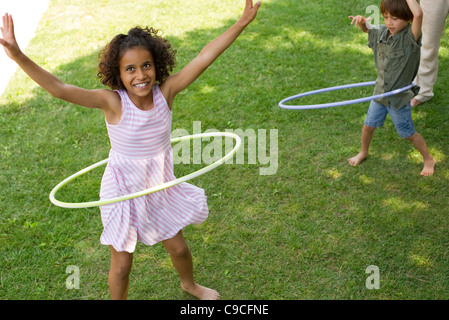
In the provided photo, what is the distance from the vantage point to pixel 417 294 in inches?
133

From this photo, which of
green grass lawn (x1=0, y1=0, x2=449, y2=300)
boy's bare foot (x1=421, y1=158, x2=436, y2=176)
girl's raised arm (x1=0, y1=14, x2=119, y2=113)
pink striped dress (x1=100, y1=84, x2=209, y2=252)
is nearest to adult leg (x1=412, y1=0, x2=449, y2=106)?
green grass lawn (x1=0, y1=0, x2=449, y2=300)

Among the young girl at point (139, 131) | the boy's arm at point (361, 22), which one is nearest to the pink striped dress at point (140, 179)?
the young girl at point (139, 131)

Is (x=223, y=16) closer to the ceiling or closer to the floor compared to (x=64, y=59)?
closer to the ceiling

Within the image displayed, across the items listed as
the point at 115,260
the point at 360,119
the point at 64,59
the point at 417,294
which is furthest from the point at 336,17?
the point at 115,260

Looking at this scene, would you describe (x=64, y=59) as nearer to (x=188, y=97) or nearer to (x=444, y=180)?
(x=188, y=97)

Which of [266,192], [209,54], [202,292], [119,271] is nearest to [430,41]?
[266,192]

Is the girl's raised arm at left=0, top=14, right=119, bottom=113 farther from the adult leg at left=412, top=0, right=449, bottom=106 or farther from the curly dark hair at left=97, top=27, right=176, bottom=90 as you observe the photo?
the adult leg at left=412, top=0, right=449, bottom=106

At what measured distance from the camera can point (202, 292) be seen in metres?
3.50

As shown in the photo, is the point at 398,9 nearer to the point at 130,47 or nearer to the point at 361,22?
the point at 361,22

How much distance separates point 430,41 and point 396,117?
4.69 ft

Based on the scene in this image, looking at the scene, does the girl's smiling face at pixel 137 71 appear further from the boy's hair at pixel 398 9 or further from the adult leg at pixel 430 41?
the adult leg at pixel 430 41

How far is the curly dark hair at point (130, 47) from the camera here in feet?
9.52

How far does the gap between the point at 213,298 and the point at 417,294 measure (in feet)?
4.43

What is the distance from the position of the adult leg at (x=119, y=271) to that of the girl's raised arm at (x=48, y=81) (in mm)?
859
